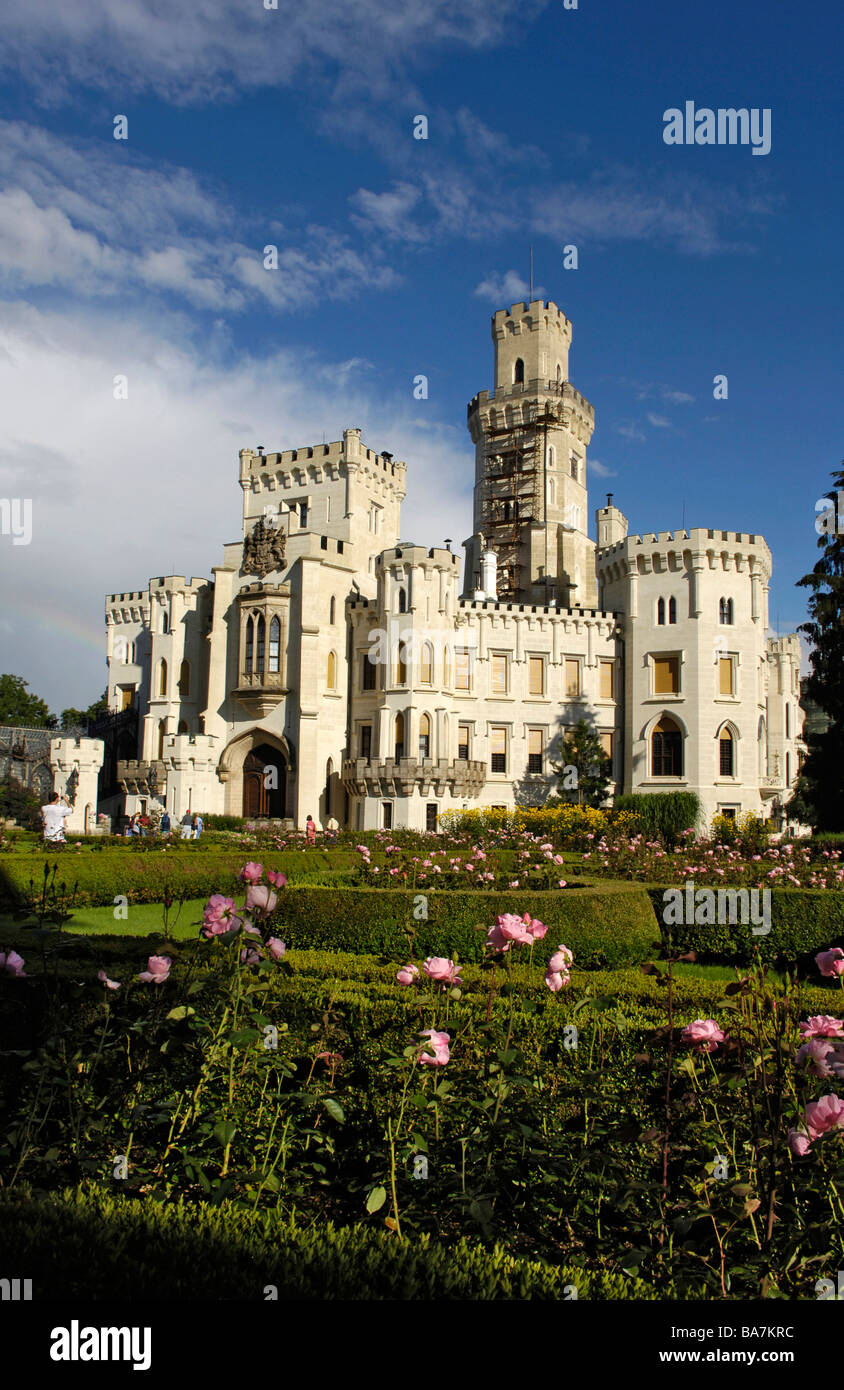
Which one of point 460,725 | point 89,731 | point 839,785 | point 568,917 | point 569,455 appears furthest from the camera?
point 89,731

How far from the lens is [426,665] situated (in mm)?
40469

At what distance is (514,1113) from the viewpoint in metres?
5.43

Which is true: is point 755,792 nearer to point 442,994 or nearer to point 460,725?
point 460,725

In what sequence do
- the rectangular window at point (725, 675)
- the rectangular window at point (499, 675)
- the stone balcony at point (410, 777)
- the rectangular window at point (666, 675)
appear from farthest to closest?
1. the rectangular window at point (499, 675)
2. the rectangular window at point (666, 675)
3. the rectangular window at point (725, 675)
4. the stone balcony at point (410, 777)

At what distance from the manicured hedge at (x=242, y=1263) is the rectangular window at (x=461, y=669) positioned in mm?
38778

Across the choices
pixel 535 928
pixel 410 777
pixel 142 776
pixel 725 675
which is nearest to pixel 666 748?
pixel 725 675

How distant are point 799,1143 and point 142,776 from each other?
41444mm

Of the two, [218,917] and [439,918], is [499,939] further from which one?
[439,918]

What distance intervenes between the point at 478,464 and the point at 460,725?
19859 millimetres

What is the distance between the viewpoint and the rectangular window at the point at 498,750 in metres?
43.0

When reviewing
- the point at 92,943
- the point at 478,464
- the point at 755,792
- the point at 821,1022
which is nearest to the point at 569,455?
the point at 478,464

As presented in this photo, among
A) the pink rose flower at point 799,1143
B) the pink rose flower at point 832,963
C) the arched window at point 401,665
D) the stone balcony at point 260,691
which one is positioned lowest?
the pink rose flower at point 799,1143

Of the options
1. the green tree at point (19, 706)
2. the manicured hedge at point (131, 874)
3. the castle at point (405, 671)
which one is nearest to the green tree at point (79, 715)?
the green tree at point (19, 706)

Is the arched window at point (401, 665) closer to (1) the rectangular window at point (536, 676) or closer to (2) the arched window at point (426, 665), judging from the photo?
(2) the arched window at point (426, 665)
